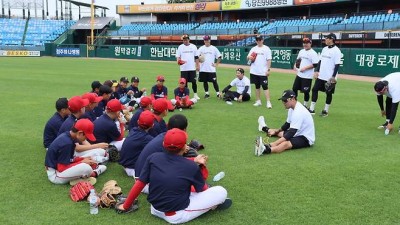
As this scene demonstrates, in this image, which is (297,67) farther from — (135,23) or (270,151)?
(135,23)

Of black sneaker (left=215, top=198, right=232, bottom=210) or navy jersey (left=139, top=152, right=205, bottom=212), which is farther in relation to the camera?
black sneaker (left=215, top=198, right=232, bottom=210)

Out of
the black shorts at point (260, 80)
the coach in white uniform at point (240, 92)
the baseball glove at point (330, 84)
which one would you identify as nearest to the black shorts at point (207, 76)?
the coach in white uniform at point (240, 92)

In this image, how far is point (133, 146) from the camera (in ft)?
18.0

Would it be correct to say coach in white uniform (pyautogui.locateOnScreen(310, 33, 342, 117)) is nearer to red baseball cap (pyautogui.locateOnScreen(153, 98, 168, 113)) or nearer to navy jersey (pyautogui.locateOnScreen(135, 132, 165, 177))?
red baseball cap (pyautogui.locateOnScreen(153, 98, 168, 113))

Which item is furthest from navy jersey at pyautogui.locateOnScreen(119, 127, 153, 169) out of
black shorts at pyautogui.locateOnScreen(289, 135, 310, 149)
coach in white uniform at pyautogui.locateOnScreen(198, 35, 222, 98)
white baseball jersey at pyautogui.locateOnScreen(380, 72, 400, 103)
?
coach in white uniform at pyautogui.locateOnScreen(198, 35, 222, 98)

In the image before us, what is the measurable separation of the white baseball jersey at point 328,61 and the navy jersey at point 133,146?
660cm

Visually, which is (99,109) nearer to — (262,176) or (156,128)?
(156,128)

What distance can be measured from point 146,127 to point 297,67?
23.3 feet

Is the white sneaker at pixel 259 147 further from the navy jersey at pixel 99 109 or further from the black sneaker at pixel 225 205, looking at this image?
the navy jersey at pixel 99 109

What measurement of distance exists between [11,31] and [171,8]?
23135 mm

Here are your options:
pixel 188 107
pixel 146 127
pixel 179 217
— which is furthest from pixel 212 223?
pixel 188 107

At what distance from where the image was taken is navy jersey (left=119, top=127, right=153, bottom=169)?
17.8 ft

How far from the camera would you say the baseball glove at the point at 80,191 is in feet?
15.9

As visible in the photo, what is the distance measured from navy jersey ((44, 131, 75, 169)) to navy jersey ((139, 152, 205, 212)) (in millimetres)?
1510
